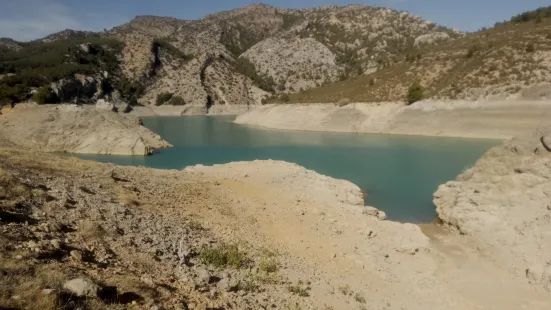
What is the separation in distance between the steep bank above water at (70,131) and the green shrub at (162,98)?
82436 millimetres

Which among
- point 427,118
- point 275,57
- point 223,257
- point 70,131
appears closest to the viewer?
point 223,257

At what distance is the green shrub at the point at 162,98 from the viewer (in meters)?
128

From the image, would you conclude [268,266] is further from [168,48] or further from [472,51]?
[168,48]

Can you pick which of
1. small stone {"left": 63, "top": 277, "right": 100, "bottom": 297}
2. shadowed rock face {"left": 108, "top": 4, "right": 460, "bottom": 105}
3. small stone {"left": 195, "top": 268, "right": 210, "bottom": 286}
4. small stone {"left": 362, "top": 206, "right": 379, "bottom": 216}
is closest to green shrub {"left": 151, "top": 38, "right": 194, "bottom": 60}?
shadowed rock face {"left": 108, "top": 4, "right": 460, "bottom": 105}

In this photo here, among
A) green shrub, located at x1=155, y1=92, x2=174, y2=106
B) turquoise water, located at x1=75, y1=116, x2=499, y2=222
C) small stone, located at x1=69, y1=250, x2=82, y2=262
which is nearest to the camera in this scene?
small stone, located at x1=69, y1=250, x2=82, y2=262

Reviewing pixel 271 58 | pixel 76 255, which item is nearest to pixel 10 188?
pixel 76 255

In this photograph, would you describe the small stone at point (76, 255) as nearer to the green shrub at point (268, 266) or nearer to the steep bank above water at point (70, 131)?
the green shrub at point (268, 266)

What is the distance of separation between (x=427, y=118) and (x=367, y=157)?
22.4 m

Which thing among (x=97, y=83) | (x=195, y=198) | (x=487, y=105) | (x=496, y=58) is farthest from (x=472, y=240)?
(x=97, y=83)

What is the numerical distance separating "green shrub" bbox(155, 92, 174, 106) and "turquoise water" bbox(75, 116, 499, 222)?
6993 centimetres

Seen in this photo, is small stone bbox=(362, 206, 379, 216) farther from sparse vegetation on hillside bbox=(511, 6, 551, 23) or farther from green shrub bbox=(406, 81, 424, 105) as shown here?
sparse vegetation on hillside bbox=(511, 6, 551, 23)

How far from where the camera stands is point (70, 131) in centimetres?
4312

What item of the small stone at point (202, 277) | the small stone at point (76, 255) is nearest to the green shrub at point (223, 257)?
the small stone at point (202, 277)

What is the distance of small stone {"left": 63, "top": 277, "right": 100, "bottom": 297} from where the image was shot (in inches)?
236
